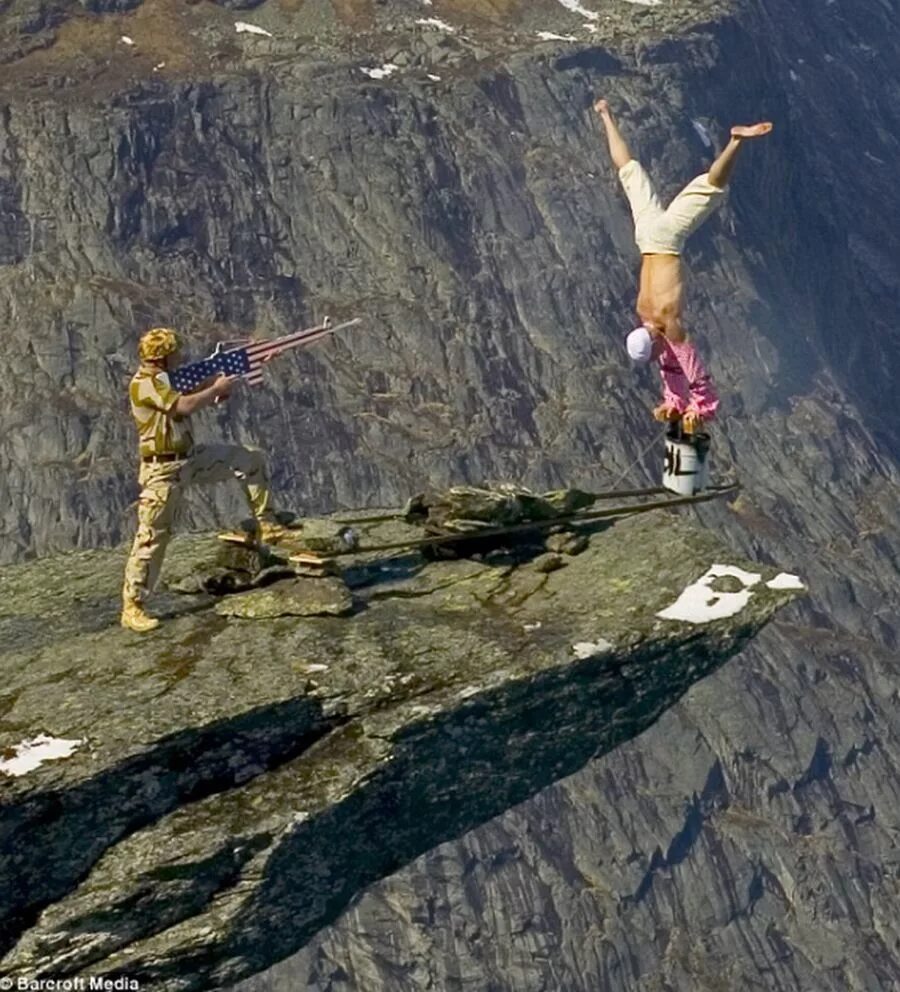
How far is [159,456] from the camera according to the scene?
628 inches

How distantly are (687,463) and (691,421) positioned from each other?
0.68 meters

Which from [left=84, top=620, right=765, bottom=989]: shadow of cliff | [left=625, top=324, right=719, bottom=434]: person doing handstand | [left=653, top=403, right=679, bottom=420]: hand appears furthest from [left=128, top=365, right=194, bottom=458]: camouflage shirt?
[left=653, top=403, right=679, bottom=420]: hand

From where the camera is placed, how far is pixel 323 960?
95.5m

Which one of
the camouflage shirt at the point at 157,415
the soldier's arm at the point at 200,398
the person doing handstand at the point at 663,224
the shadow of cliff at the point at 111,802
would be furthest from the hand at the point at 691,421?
the shadow of cliff at the point at 111,802

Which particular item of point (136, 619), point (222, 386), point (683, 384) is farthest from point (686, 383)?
point (136, 619)

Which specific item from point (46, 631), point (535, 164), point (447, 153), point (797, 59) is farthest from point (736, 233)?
point (46, 631)

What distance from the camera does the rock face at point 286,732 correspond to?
44.5ft

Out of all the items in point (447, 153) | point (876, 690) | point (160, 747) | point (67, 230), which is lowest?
→ point (876, 690)

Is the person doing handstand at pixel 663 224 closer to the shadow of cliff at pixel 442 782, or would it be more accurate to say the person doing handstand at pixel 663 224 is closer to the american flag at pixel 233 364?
the american flag at pixel 233 364

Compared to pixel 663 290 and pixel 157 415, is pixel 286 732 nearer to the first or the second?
pixel 157 415

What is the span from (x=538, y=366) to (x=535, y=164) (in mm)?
21305

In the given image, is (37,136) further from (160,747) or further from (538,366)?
(160,747)

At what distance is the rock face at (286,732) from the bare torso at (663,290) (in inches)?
121

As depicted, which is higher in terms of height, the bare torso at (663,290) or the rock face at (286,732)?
the bare torso at (663,290)
